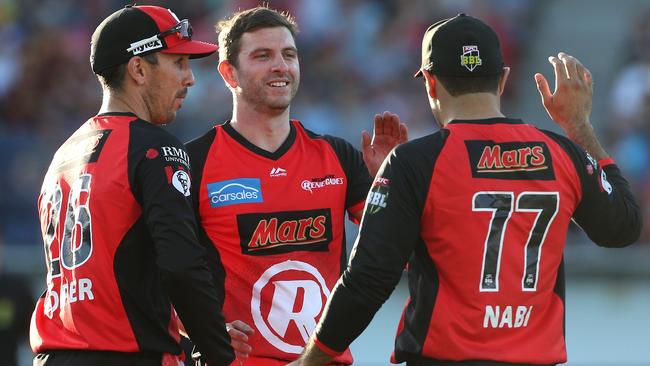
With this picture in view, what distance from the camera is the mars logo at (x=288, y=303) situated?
5910 mm


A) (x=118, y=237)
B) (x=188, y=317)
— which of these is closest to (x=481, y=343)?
(x=188, y=317)

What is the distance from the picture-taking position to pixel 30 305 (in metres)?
9.84

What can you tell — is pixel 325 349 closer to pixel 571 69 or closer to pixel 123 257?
pixel 123 257

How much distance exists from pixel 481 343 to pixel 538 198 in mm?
643

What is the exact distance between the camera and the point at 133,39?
548 centimetres

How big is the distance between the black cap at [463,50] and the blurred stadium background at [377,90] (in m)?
6.10

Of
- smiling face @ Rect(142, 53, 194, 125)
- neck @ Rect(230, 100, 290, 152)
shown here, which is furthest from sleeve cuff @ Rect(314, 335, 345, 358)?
neck @ Rect(230, 100, 290, 152)

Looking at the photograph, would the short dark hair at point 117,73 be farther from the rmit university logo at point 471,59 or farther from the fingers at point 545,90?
the fingers at point 545,90

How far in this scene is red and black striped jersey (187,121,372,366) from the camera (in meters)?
5.92

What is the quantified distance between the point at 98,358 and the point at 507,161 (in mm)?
1911

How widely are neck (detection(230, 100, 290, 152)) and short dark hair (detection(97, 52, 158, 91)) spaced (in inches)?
34.2

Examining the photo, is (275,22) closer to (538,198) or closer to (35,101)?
(538,198)

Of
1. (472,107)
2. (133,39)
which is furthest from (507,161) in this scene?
(133,39)

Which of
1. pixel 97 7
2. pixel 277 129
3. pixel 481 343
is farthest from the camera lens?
pixel 97 7
